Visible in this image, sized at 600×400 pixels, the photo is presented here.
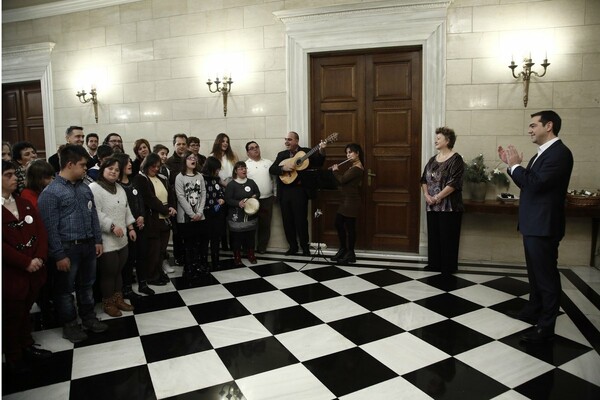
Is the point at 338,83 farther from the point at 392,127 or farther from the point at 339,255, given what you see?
the point at 339,255

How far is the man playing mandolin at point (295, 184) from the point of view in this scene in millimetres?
5508

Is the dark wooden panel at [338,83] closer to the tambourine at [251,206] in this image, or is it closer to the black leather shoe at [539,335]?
the tambourine at [251,206]

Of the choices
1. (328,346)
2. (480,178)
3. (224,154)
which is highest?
(224,154)

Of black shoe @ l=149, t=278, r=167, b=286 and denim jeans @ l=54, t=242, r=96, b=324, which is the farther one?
black shoe @ l=149, t=278, r=167, b=286

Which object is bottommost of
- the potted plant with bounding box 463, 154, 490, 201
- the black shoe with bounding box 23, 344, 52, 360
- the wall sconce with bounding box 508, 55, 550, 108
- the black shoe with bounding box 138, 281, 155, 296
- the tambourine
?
the black shoe with bounding box 23, 344, 52, 360

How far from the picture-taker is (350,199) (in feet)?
17.3

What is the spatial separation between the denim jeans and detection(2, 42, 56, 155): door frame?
519cm

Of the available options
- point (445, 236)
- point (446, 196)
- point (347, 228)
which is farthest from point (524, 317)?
point (347, 228)

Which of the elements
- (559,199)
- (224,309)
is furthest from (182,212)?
(559,199)

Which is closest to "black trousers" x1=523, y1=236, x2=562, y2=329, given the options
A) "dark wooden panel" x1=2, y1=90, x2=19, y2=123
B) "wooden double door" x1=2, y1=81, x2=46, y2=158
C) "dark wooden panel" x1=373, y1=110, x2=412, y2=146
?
"dark wooden panel" x1=373, y1=110, x2=412, y2=146

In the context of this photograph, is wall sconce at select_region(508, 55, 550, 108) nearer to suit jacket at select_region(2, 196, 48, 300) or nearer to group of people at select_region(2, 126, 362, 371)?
group of people at select_region(2, 126, 362, 371)

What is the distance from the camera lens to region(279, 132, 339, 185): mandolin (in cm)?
544

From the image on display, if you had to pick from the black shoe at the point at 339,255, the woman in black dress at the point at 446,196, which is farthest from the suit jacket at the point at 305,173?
the woman in black dress at the point at 446,196

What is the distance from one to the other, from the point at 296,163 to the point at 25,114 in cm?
548
